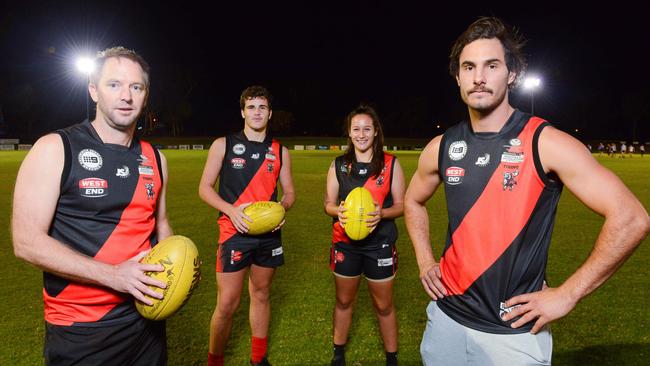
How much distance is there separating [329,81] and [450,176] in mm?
100584

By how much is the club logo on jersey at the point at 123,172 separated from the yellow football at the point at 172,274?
412mm

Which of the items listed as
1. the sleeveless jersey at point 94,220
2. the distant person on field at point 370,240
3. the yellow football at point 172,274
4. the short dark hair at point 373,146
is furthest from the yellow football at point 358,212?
the sleeveless jersey at point 94,220

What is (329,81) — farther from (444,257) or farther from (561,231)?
(444,257)

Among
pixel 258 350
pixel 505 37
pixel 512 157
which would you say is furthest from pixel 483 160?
pixel 258 350

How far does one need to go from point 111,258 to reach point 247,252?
184 centimetres

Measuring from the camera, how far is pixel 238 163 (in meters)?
4.36

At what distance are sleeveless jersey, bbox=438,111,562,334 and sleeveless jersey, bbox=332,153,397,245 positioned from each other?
67.0 inches

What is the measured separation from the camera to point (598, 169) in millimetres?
2023

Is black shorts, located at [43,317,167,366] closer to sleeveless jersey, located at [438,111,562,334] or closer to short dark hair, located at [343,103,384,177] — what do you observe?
sleeveless jersey, located at [438,111,562,334]

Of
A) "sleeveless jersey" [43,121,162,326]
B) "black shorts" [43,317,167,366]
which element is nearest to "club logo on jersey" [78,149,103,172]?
"sleeveless jersey" [43,121,162,326]

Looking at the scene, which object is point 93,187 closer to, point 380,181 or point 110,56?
point 110,56

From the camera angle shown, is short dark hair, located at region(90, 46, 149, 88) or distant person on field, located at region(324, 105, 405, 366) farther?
distant person on field, located at region(324, 105, 405, 366)

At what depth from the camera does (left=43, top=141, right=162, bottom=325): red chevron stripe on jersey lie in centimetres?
231

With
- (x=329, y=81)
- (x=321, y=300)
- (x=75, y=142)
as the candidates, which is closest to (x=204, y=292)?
(x=321, y=300)
